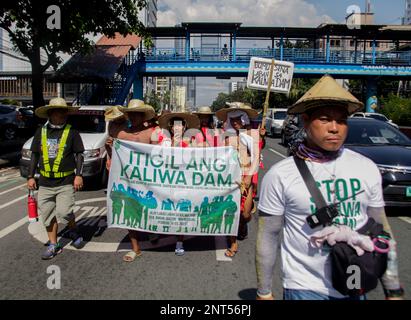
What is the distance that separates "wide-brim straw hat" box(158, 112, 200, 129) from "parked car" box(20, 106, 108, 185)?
11.7 ft

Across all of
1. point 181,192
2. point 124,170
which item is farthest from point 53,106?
point 181,192

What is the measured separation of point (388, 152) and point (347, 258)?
5.92 meters

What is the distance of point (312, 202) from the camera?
7.14 ft

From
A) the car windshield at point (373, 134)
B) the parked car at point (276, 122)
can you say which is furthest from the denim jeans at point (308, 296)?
the parked car at point (276, 122)

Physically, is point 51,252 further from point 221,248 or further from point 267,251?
point 267,251

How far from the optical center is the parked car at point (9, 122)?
1961 centimetres

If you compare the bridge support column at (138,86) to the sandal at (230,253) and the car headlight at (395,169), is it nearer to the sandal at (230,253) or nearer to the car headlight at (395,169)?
the car headlight at (395,169)

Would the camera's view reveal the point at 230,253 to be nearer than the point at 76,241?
Yes

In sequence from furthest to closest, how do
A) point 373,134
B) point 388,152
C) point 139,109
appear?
point 373,134 → point 388,152 → point 139,109

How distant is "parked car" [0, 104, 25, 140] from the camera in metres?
19.6

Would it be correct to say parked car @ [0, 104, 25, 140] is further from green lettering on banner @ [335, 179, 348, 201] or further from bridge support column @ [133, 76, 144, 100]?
green lettering on banner @ [335, 179, 348, 201]

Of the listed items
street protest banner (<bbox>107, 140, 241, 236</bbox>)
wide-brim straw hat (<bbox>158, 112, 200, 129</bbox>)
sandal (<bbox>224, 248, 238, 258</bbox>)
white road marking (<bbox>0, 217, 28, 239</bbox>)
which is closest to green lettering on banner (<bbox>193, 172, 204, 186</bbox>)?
street protest banner (<bbox>107, 140, 241, 236</bbox>)

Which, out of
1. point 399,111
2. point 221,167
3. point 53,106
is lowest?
point 221,167
